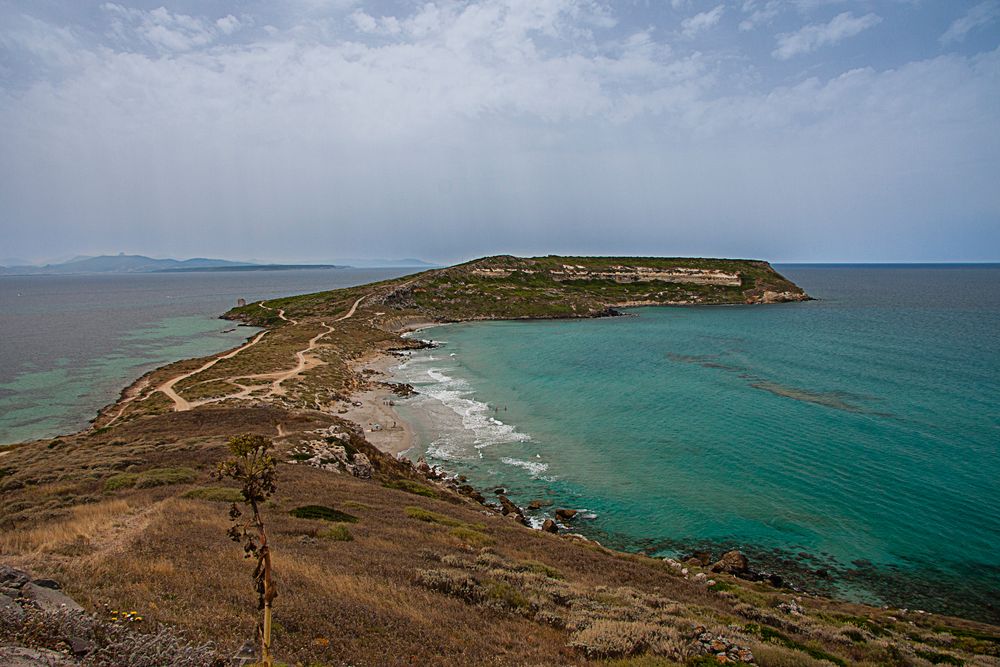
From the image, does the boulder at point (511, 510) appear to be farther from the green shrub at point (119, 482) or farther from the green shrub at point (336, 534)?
the green shrub at point (119, 482)

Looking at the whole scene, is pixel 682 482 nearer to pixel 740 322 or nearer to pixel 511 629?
pixel 511 629

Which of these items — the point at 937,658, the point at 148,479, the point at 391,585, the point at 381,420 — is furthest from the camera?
the point at 381,420

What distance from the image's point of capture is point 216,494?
1883 cm

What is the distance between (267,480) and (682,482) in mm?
29396

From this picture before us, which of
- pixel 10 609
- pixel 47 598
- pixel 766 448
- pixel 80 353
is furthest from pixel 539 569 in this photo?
pixel 80 353

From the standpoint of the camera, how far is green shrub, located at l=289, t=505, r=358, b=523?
1795 centimetres

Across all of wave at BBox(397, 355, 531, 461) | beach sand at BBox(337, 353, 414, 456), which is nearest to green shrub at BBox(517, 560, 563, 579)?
wave at BBox(397, 355, 531, 461)

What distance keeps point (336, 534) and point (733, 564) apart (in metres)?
16.7

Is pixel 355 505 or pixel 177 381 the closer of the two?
pixel 355 505

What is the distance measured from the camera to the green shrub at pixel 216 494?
727 inches

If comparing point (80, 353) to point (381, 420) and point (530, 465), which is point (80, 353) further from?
point (530, 465)

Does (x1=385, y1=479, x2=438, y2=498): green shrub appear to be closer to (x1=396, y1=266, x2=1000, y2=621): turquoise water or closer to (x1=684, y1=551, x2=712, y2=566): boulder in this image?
(x1=396, y1=266, x2=1000, y2=621): turquoise water

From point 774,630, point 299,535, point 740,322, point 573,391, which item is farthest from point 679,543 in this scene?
point 740,322

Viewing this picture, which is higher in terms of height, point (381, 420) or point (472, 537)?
point (472, 537)
